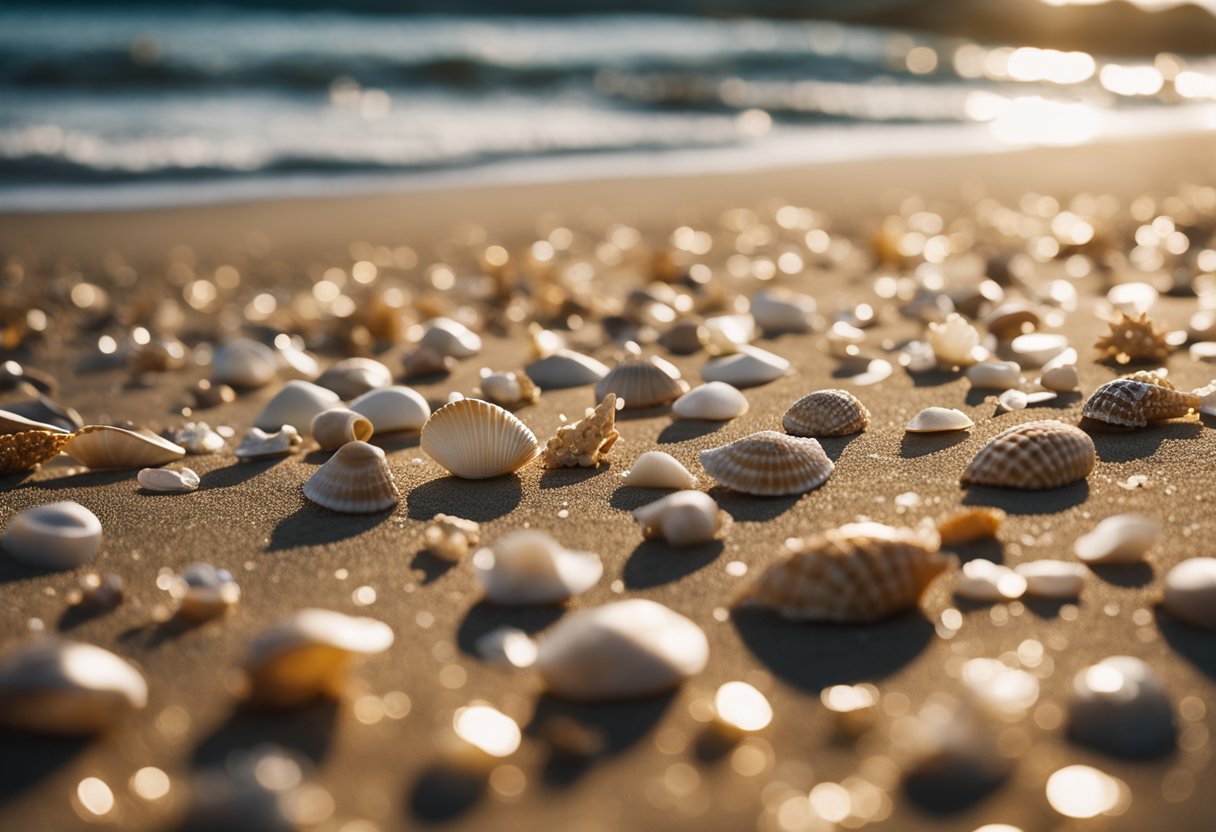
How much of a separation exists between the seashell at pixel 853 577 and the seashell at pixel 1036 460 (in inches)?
22.8

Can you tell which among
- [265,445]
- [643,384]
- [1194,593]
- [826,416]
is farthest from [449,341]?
[1194,593]

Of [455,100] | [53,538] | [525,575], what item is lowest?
[53,538]

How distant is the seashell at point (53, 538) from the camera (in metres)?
2.10

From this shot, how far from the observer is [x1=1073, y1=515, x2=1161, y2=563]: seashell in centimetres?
193

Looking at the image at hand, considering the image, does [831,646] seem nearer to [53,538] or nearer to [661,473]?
[661,473]

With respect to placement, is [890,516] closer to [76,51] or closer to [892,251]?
[892,251]

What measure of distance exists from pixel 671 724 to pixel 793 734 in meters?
0.17

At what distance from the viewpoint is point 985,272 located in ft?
15.7

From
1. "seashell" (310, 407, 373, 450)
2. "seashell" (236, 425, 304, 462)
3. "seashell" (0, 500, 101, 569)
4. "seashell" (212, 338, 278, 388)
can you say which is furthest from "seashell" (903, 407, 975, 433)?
"seashell" (212, 338, 278, 388)

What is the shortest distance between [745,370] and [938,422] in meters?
0.73

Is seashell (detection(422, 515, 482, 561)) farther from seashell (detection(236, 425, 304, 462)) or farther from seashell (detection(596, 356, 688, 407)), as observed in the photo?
seashell (detection(596, 356, 688, 407))

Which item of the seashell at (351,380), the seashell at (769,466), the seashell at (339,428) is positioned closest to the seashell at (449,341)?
the seashell at (351,380)

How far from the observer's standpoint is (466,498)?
247cm

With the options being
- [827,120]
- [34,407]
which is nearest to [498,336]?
[34,407]
